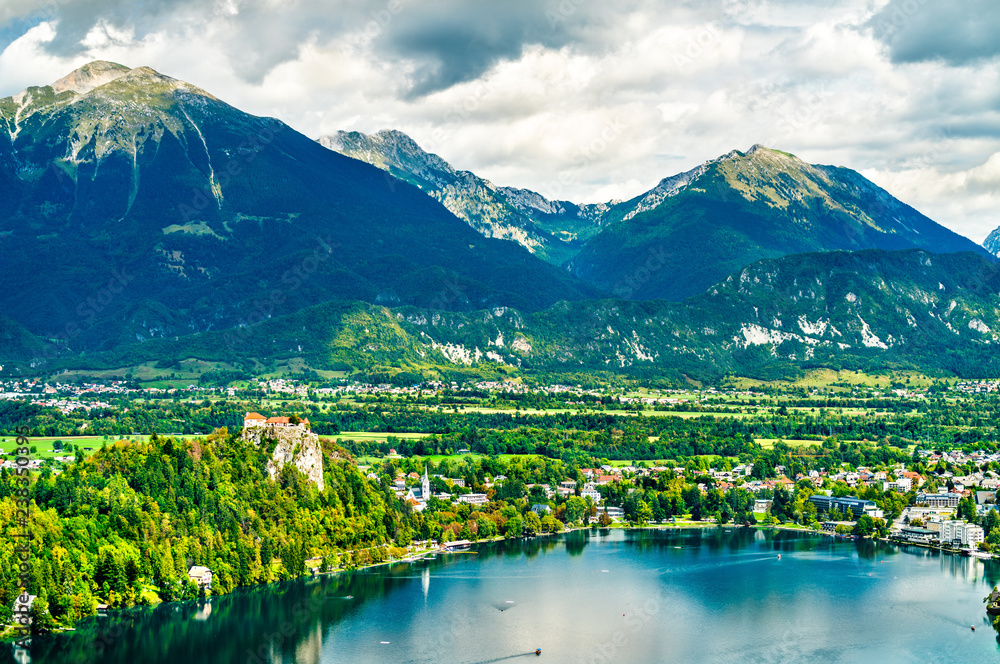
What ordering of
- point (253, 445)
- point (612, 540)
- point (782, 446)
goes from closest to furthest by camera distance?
point (253, 445) → point (612, 540) → point (782, 446)

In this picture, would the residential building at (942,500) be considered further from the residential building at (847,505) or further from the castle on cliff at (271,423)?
the castle on cliff at (271,423)

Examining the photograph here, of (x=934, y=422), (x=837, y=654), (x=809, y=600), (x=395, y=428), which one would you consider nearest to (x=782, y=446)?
(x=934, y=422)

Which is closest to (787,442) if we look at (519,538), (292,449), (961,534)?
(961,534)

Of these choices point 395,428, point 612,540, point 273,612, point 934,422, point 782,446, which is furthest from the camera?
point 934,422

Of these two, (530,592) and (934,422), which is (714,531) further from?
(934,422)

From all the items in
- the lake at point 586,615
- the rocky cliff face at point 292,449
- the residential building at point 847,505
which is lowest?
the lake at point 586,615

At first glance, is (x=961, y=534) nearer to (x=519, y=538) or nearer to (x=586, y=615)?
(x=519, y=538)

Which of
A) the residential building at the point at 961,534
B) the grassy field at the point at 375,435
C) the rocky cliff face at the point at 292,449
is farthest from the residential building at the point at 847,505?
the grassy field at the point at 375,435
